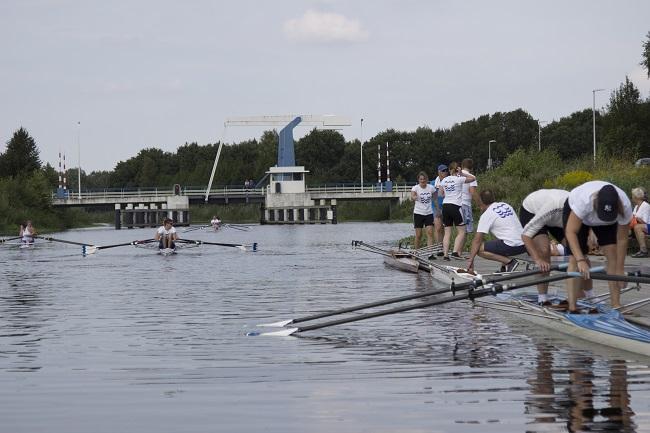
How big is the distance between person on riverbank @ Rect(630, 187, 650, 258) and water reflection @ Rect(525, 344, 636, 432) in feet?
41.6

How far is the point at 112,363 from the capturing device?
11.5 m

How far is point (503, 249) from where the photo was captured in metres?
17.4

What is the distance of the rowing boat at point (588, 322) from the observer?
11344 millimetres

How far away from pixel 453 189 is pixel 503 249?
6434 mm

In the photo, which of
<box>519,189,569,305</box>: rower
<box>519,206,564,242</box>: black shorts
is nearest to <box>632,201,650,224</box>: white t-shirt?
<box>519,206,564,242</box>: black shorts

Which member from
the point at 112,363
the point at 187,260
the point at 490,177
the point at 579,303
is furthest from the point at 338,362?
the point at 490,177

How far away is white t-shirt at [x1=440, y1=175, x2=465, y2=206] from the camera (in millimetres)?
23641

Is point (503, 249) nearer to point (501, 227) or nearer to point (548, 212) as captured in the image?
point (501, 227)

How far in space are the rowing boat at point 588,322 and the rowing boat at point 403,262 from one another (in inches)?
349

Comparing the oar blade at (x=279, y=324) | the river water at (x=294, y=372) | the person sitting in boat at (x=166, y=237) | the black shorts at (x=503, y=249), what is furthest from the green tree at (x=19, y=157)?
the oar blade at (x=279, y=324)

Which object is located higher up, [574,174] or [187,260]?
[574,174]

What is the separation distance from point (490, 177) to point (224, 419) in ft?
154

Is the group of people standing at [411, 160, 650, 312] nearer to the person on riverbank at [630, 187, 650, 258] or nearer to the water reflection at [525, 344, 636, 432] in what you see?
the water reflection at [525, 344, 636, 432]

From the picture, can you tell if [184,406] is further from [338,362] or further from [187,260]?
[187,260]
